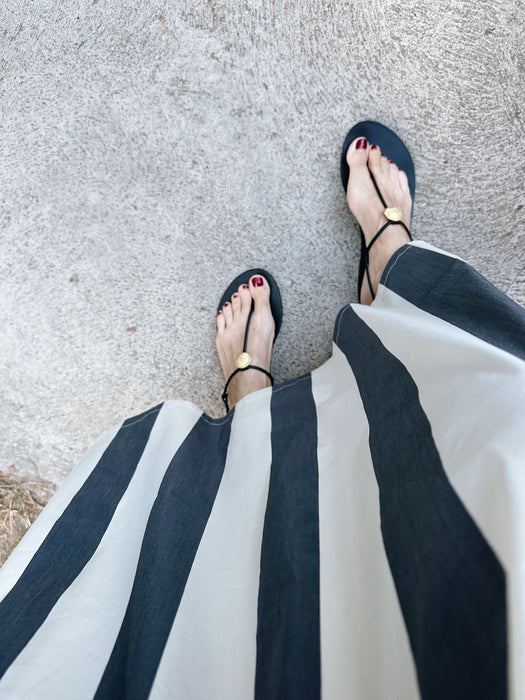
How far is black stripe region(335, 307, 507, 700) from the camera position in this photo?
0.36m

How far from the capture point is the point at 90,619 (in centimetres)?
56

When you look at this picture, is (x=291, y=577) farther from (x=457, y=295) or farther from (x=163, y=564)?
(x=457, y=295)

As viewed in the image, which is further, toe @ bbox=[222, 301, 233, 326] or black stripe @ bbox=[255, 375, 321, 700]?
toe @ bbox=[222, 301, 233, 326]

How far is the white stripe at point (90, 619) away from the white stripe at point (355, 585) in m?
0.27

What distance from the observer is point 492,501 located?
41 centimetres

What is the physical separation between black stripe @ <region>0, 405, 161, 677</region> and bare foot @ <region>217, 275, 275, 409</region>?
0.37 meters

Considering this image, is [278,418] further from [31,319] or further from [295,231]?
[31,319]

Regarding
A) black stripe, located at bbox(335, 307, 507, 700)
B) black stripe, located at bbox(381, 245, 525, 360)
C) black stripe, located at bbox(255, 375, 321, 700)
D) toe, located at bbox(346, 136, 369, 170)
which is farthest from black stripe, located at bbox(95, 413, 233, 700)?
toe, located at bbox(346, 136, 369, 170)

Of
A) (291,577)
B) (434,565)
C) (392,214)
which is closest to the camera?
(434,565)

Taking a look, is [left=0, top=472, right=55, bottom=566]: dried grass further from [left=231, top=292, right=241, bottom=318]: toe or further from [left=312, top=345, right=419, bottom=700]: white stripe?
[left=312, top=345, right=419, bottom=700]: white stripe

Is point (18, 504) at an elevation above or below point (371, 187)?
below

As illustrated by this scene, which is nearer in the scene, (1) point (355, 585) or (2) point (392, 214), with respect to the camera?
(1) point (355, 585)

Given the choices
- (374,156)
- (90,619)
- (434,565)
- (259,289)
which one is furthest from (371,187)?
(90,619)

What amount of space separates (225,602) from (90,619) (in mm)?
167
